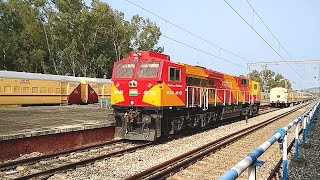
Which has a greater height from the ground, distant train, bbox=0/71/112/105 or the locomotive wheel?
distant train, bbox=0/71/112/105

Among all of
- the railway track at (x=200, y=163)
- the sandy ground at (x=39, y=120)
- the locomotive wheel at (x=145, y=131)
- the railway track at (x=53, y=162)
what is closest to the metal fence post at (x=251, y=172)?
the railway track at (x=200, y=163)

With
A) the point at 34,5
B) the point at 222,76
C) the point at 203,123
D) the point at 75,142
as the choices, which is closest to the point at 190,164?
the point at 75,142

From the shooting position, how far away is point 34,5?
52.4 metres

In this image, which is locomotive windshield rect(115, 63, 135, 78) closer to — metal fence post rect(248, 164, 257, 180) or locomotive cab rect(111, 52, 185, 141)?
locomotive cab rect(111, 52, 185, 141)

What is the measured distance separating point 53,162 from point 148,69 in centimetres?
554

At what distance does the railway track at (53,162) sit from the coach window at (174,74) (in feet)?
10.4

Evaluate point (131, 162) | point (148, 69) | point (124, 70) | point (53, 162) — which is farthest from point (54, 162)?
point (124, 70)

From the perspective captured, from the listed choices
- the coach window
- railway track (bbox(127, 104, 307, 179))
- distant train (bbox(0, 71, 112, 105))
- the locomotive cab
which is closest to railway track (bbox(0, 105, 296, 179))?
the locomotive cab

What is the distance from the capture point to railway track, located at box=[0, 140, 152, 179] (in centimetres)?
816

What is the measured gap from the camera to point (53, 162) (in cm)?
959

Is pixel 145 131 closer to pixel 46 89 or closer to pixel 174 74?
pixel 174 74

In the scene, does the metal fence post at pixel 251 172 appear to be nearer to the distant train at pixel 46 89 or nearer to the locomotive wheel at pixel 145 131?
the locomotive wheel at pixel 145 131

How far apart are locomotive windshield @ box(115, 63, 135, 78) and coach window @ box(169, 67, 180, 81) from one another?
163cm

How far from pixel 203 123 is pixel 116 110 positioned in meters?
5.74
